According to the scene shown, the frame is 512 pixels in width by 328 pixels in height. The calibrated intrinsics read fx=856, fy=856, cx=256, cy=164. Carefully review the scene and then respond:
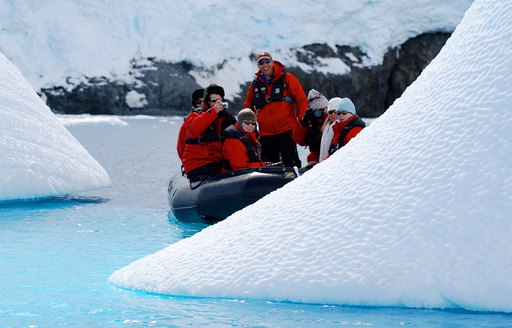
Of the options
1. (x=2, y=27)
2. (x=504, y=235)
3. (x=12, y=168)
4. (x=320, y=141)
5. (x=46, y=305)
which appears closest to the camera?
(x=504, y=235)

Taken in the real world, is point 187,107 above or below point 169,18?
below

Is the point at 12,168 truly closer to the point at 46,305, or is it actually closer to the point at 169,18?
the point at 46,305

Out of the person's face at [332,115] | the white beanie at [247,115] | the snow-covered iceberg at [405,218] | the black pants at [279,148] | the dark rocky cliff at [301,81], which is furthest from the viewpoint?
the dark rocky cliff at [301,81]

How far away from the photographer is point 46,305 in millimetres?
4383

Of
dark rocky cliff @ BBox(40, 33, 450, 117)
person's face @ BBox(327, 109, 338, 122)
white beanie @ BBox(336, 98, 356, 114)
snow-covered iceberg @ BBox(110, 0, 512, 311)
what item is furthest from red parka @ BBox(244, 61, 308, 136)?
dark rocky cliff @ BBox(40, 33, 450, 117)

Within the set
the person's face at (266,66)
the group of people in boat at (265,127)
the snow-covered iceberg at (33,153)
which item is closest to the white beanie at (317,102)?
the group of people in boat at (265,127)

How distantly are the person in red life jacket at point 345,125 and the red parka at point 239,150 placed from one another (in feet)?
3.22

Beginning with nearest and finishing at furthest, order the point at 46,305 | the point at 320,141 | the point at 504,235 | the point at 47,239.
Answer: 1. the point at 504,235
2. the point at 46,305
3. the point at 47,239
4. the point at 320,141

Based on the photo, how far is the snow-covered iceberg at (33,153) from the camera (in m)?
8.80

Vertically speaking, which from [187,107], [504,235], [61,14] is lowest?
[504,235]

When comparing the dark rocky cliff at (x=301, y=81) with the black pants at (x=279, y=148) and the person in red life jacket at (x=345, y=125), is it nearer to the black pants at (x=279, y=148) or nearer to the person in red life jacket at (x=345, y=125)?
the black pants at (x=279, y=148)

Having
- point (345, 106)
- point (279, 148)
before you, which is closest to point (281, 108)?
point (279, 148)

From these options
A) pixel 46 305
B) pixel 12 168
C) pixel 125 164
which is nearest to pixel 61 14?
pixel 125 164

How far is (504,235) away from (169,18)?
3103 centimetres
